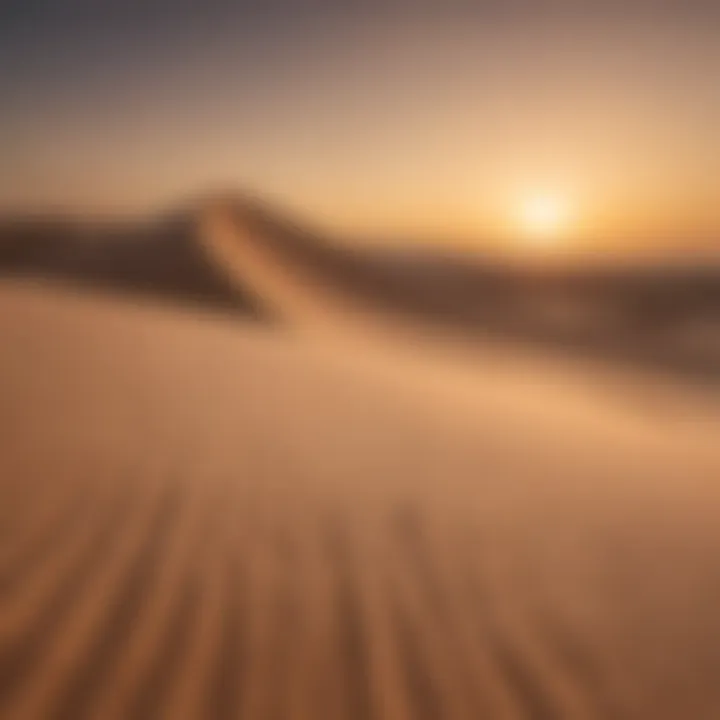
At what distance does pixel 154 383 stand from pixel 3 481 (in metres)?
1.25

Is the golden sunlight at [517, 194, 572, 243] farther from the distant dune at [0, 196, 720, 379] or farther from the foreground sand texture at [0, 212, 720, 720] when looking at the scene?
the foreground sand texture at [0, 212, 720, 720]

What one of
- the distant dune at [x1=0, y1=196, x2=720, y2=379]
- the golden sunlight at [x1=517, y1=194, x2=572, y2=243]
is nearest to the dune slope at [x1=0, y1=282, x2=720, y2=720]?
the golden sunlight at [x1=517, y1=194, x2=572, y2=243]

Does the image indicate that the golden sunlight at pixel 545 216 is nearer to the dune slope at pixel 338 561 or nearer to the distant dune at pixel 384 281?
the distant dune at pixel 384 281

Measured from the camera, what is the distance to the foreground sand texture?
131cm

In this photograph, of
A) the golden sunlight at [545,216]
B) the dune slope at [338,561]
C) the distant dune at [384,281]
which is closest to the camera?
the dune slope at [338,561]

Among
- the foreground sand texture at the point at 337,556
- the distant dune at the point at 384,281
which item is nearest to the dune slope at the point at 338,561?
the foreground sand texture at the point at 337,556

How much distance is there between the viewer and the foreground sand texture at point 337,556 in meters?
1.31

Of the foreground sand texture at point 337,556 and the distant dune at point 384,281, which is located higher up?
the distant dune at point 384,281

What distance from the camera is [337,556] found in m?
1.76

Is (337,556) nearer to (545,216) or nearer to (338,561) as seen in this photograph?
(338,561)

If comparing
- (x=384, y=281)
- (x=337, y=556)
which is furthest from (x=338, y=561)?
(x=384, y=281)

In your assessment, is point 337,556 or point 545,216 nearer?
point 337,556

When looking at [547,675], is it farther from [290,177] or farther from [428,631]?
[290,177]

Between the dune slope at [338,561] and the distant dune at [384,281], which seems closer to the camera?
the dune slope at [338,561]
